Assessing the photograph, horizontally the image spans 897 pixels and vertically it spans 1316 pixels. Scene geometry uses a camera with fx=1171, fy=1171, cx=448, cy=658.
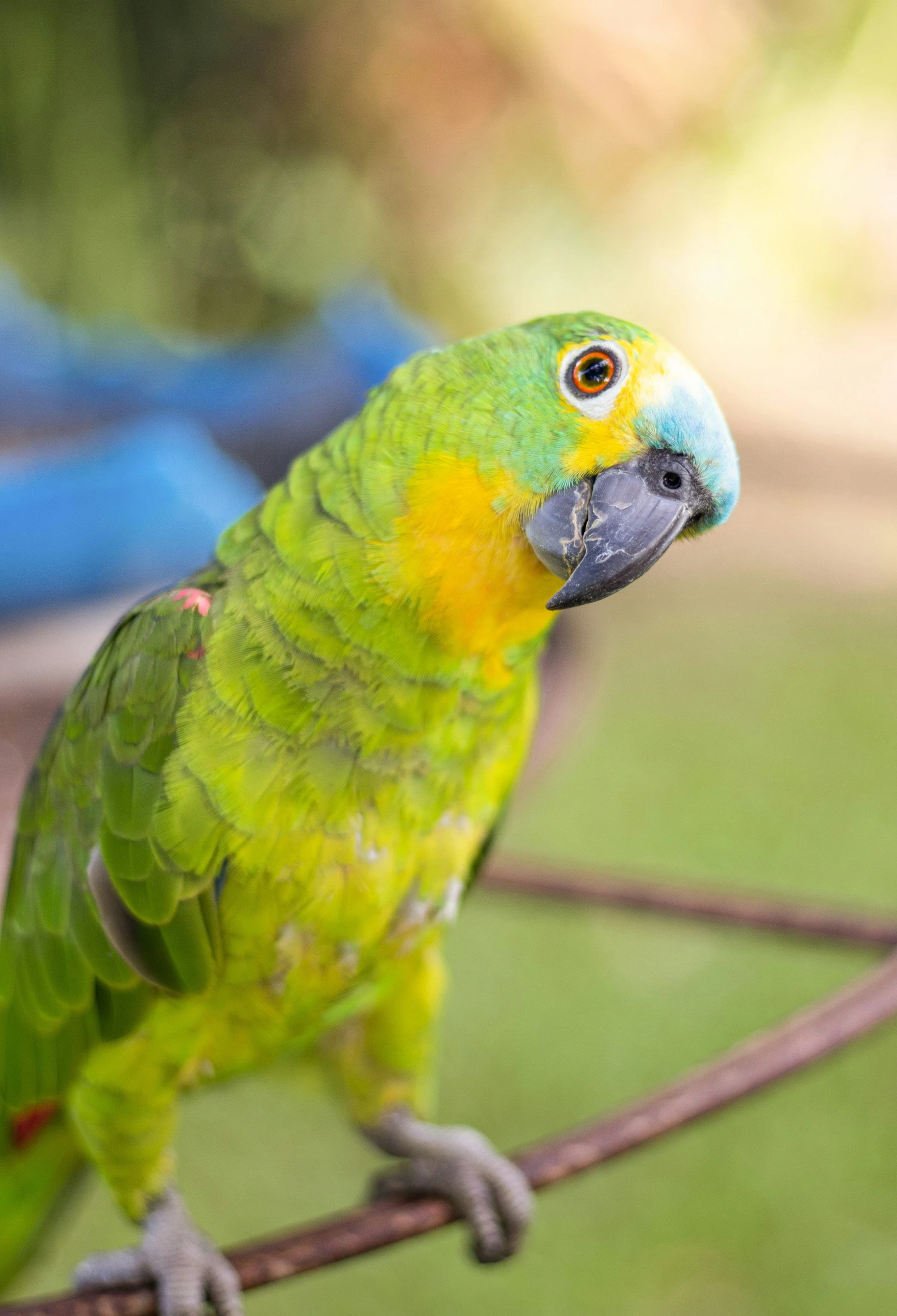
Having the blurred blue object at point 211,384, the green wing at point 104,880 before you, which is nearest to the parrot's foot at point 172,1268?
the green wing at point 104,880

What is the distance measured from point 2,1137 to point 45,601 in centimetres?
114

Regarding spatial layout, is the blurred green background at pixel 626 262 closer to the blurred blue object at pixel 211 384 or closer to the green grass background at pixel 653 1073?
the green grass background at pixel 653 1073

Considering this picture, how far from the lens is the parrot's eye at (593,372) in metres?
0.66

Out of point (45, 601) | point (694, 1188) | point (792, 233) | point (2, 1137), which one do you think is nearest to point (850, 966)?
point (694, 1188)

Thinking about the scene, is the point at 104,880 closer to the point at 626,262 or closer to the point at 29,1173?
the point at 29,1173

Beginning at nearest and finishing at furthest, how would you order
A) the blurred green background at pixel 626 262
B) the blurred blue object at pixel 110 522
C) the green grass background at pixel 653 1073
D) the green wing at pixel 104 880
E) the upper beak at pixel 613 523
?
the upper beak at pixel 613 523, the green wing at pixel 104 880, the green grass background at pixel 653 1073, the blurred blue object at pixel 110 522, the blurred green background at pixel 626 262

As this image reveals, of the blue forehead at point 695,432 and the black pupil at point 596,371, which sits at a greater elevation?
the black pupil at point 596,371

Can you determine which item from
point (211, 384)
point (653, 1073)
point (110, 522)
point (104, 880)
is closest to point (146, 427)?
point (211, 384)

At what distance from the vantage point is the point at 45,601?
1910 mm

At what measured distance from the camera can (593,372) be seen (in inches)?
26.3

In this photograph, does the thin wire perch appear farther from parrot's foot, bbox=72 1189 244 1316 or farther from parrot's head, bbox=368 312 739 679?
parrot's head, bbox=368 312 739 679

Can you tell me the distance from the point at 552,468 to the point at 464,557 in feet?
0.24

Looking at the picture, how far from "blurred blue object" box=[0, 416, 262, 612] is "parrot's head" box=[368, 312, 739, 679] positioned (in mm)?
1210

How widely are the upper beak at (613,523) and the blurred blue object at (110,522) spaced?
1.28 metres
